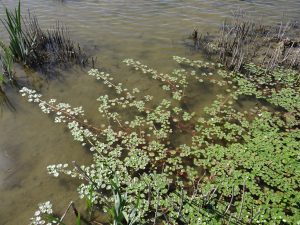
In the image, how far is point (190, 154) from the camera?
16.4 feet

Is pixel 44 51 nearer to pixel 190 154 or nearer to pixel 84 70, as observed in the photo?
pixel 84 70

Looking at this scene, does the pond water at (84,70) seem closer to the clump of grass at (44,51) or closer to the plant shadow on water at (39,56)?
the plant shadow on water at (39,56)

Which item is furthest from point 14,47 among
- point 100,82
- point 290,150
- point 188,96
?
point 290,150

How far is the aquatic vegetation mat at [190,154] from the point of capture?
4.05 metres

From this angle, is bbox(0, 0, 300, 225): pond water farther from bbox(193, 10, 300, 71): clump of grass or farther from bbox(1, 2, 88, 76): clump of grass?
bbox(193, 10, 300, 71): clump of grass

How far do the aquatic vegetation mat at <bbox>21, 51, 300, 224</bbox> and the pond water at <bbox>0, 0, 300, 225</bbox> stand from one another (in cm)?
22

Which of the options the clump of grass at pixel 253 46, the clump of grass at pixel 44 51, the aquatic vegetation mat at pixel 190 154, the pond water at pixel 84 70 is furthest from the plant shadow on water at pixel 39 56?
the clump of grass at pixel 253 46

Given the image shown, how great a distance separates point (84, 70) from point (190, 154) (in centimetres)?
345

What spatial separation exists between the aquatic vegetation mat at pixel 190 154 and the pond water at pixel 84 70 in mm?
225

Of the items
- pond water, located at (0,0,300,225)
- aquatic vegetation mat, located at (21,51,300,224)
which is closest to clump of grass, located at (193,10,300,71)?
aquatic vegetation mat, located at (21,51,300,224)

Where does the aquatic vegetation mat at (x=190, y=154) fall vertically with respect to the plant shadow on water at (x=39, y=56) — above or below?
below

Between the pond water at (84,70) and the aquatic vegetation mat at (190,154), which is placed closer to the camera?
the aquatic vegetation mat at (190,154)

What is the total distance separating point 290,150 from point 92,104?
3.73 m

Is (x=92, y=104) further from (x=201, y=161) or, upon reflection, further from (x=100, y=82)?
(x=201, y=161)
